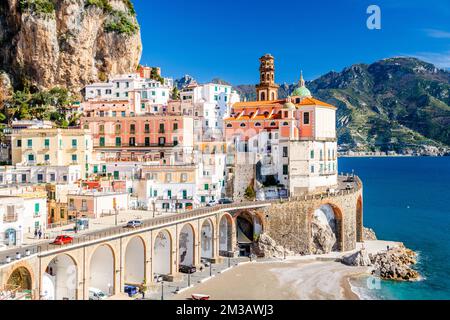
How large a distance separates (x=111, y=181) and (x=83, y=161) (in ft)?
22.1

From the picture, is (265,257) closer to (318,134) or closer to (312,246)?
(312,246)

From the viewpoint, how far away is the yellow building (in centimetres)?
7056

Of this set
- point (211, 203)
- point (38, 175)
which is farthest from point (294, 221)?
point (38, 175)

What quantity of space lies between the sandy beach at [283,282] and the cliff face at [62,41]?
58.2 meters

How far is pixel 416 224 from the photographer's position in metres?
100

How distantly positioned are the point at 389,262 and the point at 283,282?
55.2 ft

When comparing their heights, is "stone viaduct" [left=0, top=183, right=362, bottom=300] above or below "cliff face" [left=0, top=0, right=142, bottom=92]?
below

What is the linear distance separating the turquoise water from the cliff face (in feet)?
209

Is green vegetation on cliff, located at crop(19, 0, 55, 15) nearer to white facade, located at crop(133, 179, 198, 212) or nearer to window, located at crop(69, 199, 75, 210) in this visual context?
white facade, located at crop(133, 179, 198, 212)

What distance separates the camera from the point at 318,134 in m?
81.7

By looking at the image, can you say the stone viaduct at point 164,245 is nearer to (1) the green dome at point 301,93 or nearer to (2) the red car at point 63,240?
(2) the red car at point 63,240

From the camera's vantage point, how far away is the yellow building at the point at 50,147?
2778 inches

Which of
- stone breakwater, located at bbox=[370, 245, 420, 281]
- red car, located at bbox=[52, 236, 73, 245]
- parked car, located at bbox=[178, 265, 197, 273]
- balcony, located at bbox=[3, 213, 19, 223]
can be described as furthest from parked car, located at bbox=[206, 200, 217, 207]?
balcony, located at bbox=[3, 213, 19, 223]

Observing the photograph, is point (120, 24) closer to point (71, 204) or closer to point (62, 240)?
point (71, 204)
